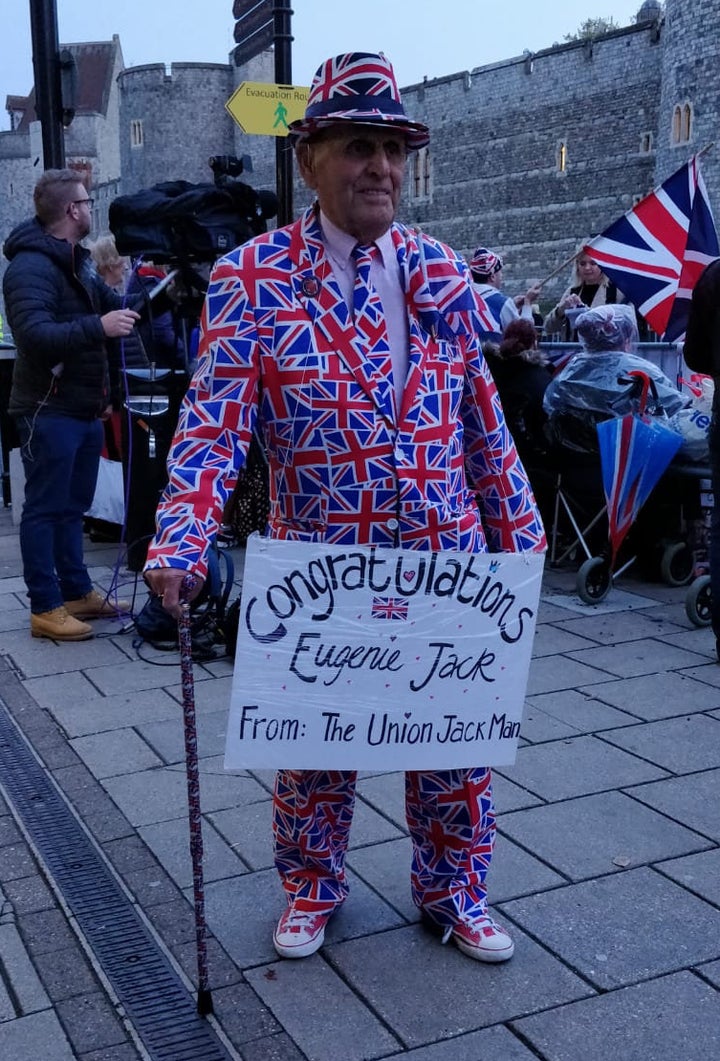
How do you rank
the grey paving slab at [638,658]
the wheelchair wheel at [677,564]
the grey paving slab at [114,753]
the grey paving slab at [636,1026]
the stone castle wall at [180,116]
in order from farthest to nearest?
1. the stone castle wall at [180,116]
2. the wheelchair wheel at [677,564]
3. the grey paving slab at [638,658]
4. the grey paving slab at [114,753]
5. the grey paving slab at [636,1026]

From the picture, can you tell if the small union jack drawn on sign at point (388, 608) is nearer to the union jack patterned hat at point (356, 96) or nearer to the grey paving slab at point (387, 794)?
the union jack patterned hat at point (356, 96)

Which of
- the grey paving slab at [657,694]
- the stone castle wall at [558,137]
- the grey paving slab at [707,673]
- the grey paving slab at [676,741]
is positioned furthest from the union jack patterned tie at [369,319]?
the stone castle wall at [558,137]

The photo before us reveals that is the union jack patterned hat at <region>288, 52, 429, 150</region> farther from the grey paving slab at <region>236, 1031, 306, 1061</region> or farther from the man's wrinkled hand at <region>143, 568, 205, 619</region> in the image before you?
the grey paving slab at <region>236, 1031, 306, 1061</region>

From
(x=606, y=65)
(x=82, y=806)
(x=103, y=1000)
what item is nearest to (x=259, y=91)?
(x=82, y=806)

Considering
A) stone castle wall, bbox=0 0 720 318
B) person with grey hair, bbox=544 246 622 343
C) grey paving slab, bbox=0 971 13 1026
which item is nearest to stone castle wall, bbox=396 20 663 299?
stone castle wall, bbox=0 0 720 318

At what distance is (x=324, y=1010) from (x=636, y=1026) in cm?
65

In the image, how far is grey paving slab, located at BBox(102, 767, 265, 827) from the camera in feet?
11.6

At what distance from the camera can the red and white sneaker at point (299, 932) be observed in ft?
8.92

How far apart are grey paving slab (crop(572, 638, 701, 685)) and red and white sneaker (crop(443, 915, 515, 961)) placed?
2.09m

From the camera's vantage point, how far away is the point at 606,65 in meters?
38.1

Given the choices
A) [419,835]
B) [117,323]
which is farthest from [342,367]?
[117,323]

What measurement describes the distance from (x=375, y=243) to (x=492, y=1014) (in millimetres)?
1626

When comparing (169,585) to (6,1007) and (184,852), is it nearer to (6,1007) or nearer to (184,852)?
(6,1007)

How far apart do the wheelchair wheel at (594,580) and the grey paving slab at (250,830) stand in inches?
107
